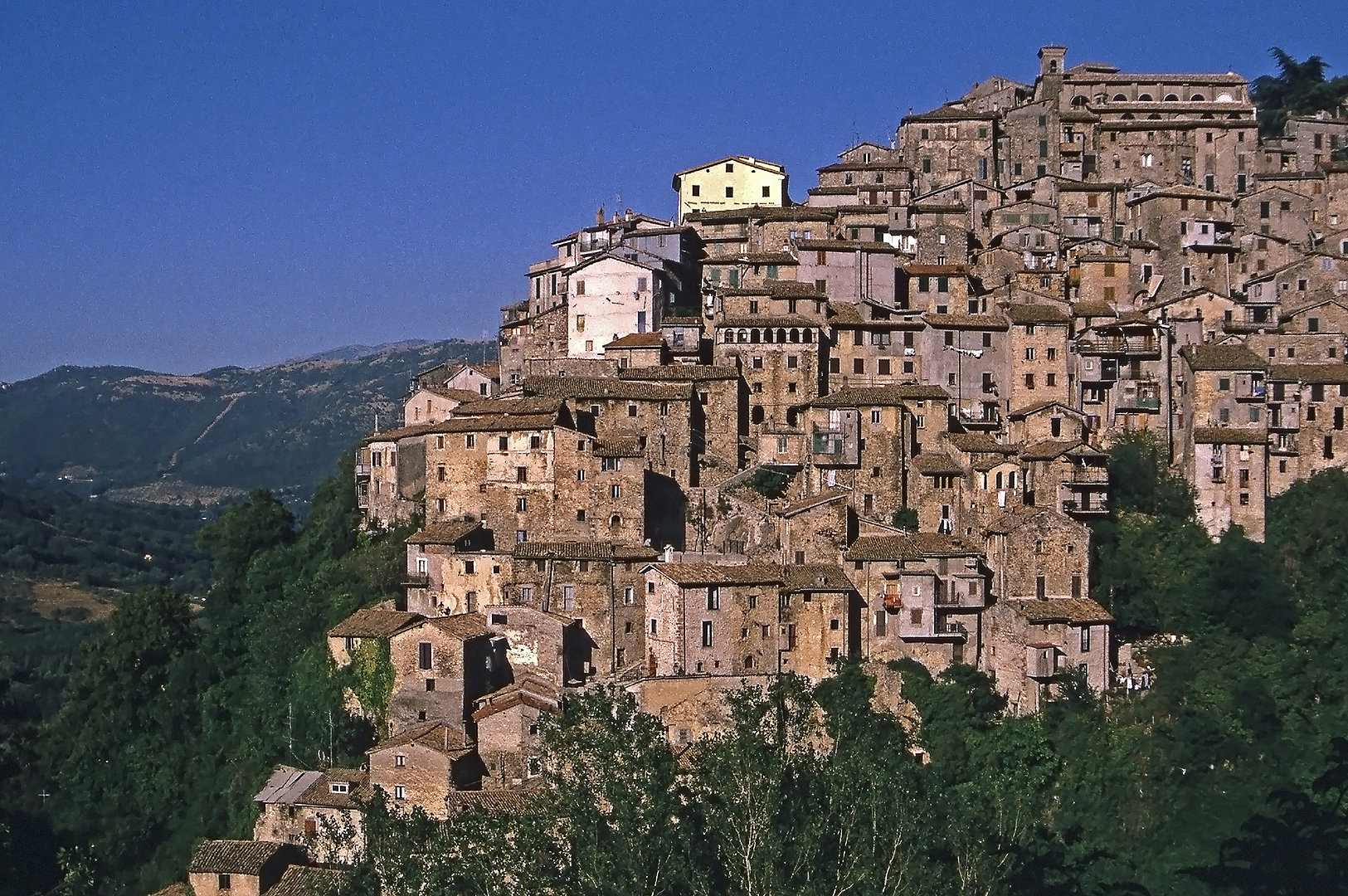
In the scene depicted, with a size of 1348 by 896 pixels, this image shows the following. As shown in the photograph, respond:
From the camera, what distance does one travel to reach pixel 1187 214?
62219 millimetres

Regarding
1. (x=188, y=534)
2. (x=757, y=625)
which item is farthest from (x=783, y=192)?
(x=188, y=534)

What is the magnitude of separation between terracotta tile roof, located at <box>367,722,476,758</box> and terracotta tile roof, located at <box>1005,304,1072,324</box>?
22926 millimetres

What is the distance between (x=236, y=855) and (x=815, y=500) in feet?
59.8

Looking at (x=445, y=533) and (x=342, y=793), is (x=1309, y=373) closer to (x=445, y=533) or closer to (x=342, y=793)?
(x=445, y=533)

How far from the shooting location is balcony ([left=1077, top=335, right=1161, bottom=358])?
2136 inches

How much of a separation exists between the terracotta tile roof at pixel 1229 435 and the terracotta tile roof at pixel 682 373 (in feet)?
47.0

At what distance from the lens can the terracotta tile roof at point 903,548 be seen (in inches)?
1823

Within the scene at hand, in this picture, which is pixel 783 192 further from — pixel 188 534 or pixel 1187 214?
pixel 188 534

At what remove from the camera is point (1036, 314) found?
181ft

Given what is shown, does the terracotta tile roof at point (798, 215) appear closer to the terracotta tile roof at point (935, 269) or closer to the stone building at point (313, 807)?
the terracotta tile roof at point (935, 269)

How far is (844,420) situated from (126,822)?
1006 inches

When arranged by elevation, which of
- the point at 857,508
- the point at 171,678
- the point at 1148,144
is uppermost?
the point at 1148,144

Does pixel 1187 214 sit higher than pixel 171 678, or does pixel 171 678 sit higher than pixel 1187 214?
pixel 1187 214

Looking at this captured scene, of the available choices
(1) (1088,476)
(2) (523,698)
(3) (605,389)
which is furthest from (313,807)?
(1) (1088,476)
